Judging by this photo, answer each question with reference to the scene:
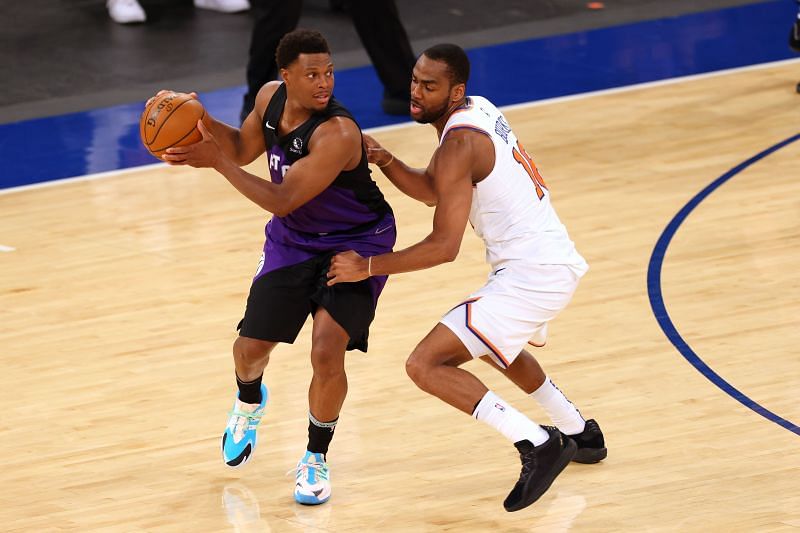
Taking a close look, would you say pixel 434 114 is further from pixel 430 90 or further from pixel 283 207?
pixel 283 207

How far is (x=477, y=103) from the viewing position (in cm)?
491

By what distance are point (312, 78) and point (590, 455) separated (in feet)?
5.55

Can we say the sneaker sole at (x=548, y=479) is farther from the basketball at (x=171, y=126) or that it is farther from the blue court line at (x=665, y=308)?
the basketball at (x=171, y=126)

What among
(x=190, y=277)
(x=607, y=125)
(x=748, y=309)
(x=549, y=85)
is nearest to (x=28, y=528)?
(x=190, y=277)

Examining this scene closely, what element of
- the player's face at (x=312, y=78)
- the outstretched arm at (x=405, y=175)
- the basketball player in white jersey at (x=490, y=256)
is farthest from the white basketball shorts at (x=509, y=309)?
the player's face at (x=312, y=78)

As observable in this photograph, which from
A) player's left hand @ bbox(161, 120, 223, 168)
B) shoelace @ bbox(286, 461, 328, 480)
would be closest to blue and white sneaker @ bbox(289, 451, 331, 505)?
shoelace @ bbox(286, 461, 328, 480)

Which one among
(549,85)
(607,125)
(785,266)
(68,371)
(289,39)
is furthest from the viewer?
(549,85)

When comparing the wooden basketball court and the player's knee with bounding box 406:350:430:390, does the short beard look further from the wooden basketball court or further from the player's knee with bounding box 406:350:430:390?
the wooden basketball court

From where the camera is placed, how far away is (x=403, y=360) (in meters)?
6.17

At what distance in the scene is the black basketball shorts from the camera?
4.97 meters

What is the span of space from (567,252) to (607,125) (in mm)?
4651

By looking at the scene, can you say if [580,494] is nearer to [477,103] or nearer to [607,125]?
[477,103]

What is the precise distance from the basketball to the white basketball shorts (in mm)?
1080

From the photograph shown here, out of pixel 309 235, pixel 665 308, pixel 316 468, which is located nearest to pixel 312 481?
pixel 316 468
